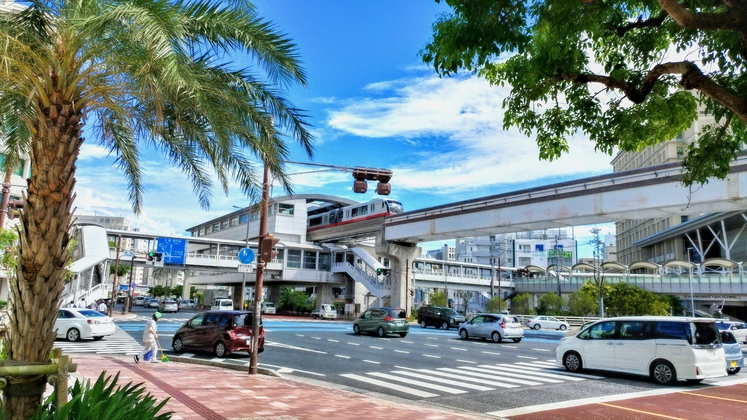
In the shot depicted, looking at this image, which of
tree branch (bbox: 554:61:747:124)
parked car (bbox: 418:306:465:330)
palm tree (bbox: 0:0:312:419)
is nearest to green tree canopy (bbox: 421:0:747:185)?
tree branch (bbox: 554:61:747:124)

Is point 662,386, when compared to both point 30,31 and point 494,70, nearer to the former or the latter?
point 494,70

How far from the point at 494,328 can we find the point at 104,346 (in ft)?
59.6

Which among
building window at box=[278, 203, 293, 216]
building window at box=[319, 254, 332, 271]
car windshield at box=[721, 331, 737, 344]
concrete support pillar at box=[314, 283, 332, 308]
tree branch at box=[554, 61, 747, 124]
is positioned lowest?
car windshield at box=[721, 331, 737, 344]

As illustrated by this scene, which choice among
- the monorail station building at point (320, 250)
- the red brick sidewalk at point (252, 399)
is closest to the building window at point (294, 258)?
the monorail station building at point (320, 250)

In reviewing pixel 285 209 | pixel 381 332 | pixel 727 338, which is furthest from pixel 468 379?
pixel 285 209

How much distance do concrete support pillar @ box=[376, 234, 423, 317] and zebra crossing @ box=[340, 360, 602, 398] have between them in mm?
28079

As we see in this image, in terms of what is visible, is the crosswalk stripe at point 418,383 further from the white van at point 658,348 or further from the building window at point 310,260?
the building window at point 310,260

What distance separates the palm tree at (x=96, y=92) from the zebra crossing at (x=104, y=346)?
12.1 m

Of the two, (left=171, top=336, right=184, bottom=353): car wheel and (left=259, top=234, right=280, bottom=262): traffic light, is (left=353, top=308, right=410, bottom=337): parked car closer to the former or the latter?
(left=171, top=336, right=184, bottom=353): car wheel

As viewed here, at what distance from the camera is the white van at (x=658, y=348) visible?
13.2m

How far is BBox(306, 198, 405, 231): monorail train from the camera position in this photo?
45781 millimetres

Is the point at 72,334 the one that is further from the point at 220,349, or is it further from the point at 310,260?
the point at 310,260

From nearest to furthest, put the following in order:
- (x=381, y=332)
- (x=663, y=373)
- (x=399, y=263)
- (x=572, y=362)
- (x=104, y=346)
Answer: (x=663, y=373) < (x=572, y=362) < (x=104, y=346) < (x=381, y=332) < (x=399, y=263)

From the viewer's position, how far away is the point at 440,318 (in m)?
41.8
